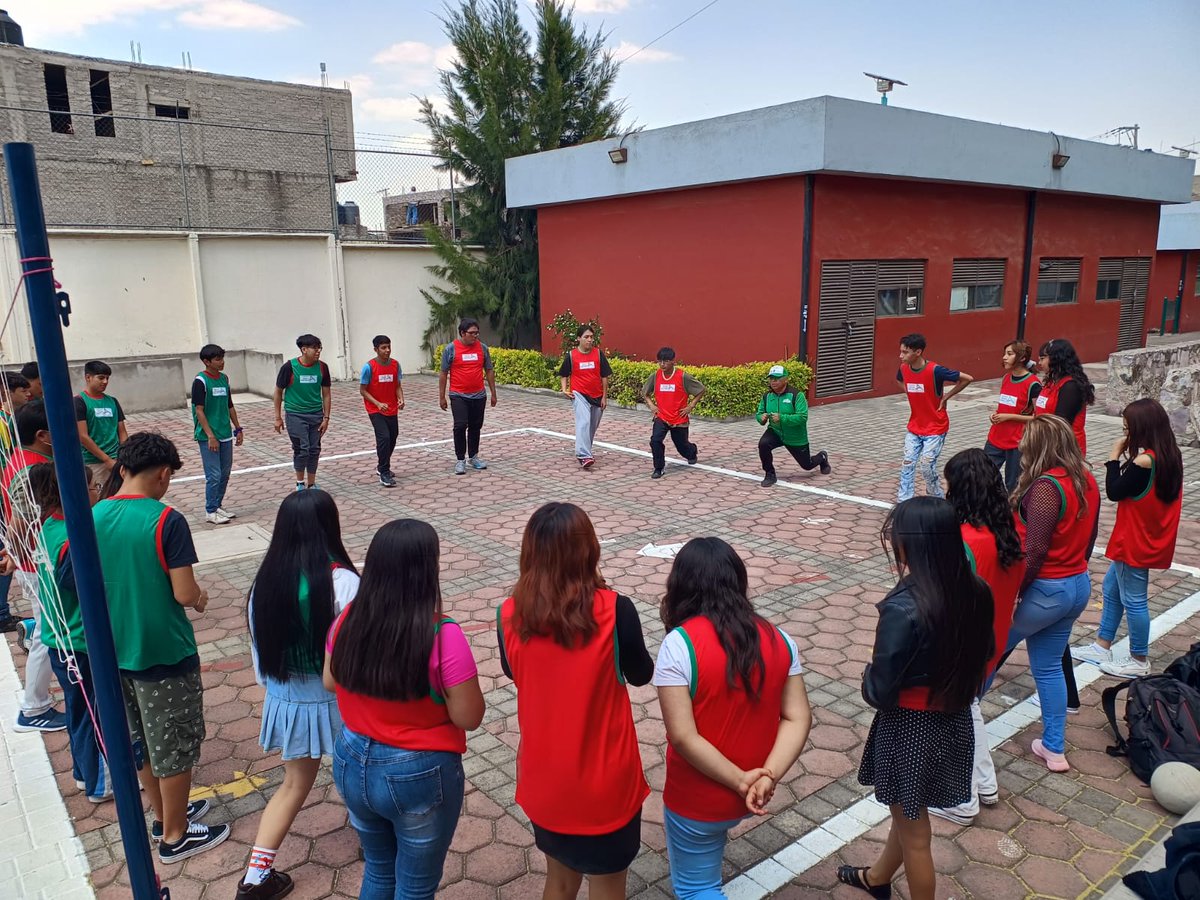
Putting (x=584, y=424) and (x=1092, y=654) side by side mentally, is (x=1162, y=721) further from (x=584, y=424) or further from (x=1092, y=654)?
(x=584, y=424)

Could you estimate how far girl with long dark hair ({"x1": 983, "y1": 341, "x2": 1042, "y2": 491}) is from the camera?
7023 mm

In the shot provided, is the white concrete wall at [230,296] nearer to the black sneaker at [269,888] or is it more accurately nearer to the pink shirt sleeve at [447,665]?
the black sneaker at [269,888]

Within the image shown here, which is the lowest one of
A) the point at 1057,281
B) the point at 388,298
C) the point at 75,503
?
the point at 75,503

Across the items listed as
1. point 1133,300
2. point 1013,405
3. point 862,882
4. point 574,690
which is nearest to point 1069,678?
point 862,882

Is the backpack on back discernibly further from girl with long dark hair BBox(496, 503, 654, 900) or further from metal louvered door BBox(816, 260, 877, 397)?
metal louvered door BBox(816, 260, 877, 397)

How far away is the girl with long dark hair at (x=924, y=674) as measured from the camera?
2.65 metres

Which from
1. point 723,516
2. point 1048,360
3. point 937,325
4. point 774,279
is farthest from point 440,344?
point 1048,360

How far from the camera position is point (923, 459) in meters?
8.19

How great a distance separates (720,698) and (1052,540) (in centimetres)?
214

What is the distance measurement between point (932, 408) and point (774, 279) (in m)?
6.83

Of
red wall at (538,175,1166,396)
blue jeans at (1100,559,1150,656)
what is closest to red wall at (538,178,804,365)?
red wall at (538,175,1166,396)

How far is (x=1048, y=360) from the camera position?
6.45 m

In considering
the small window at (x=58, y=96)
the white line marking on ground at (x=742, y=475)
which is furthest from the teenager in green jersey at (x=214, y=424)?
the small window at (x=58, y=96)

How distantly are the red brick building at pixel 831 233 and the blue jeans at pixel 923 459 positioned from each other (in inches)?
237
